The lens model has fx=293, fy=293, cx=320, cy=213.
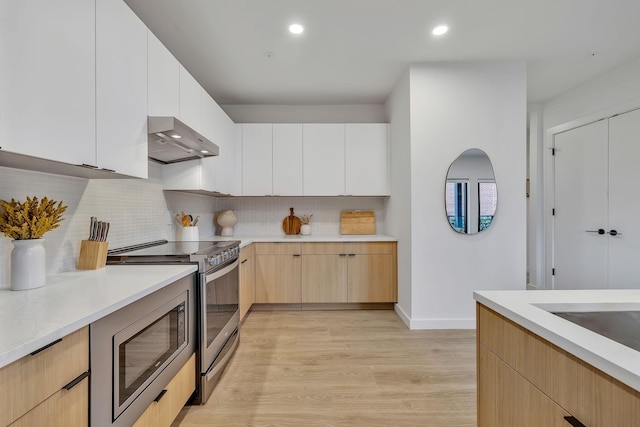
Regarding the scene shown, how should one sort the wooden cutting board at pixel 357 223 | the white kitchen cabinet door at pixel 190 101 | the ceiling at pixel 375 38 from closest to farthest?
the ceiling at pixel 375 38
the white kitchen cabinet door at pixel 190 101
the wooden cutting board at pixel 357 223

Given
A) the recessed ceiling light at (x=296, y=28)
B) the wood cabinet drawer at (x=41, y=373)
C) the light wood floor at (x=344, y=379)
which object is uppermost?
the recessed ceiling light at (x=296, y=28)

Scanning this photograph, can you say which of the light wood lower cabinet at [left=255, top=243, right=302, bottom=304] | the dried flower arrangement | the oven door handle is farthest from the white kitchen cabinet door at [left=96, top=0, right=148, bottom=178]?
the light wood lower cabinet at [left=255, top=243, right=302, bottom=304]

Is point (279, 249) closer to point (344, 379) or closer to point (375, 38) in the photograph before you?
point (344, 379)

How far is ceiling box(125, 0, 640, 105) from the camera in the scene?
215 cm

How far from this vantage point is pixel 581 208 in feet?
11.4

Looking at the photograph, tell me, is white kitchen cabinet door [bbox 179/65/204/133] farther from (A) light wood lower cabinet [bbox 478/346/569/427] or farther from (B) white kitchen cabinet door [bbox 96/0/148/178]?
(A) light wood lower cabinet [bbox 478/346/569/427]

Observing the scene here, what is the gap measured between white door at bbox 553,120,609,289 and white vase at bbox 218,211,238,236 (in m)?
4.25

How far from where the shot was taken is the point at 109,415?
106 centimetres

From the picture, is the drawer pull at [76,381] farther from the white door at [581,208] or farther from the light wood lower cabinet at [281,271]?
the white door at [581,208]

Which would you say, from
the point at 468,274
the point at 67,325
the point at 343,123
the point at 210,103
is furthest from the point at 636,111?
the point at 67,325

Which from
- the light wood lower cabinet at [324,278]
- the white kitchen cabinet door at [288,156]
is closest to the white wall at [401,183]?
the light wood lower cabinet at [324,278]

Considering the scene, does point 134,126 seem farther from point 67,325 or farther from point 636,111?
point 636,111

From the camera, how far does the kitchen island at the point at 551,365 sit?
2.11ft

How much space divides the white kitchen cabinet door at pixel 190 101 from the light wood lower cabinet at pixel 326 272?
159cm
